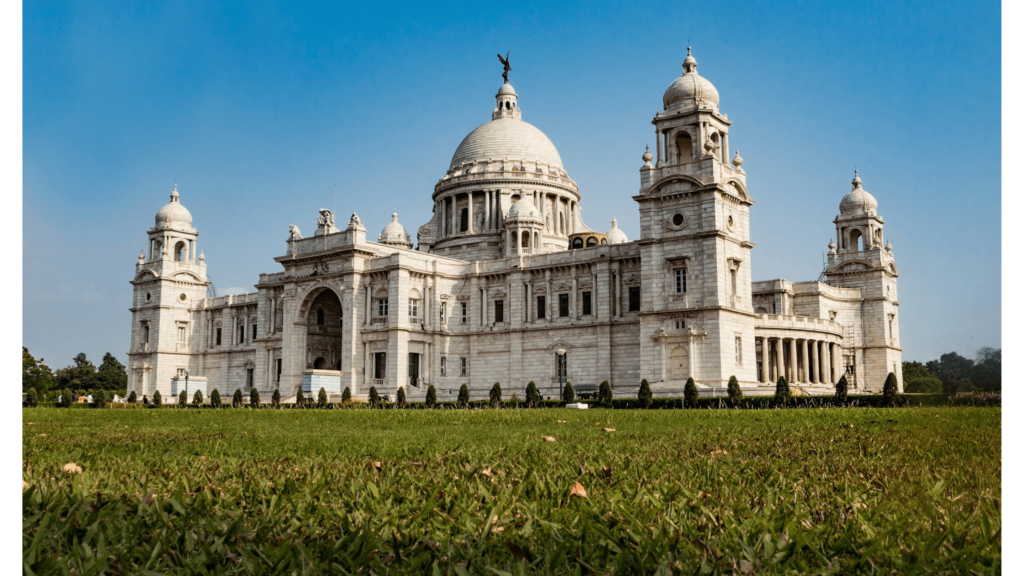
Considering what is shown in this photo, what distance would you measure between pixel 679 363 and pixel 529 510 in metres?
40.0

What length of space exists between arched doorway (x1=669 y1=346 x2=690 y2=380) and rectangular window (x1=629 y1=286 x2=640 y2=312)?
6.37m

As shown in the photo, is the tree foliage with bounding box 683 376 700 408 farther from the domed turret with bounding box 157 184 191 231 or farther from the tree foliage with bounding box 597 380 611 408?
the domed turret with bounding box 157 184 191 231

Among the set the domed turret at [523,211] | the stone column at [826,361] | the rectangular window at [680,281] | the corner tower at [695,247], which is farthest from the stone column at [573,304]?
the stone column at [826,361]

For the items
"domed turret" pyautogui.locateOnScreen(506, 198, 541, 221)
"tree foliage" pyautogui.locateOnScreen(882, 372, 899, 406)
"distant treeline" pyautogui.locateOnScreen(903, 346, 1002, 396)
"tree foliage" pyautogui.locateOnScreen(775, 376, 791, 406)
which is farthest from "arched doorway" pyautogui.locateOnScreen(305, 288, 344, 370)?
"distant treeline" pyautogui.locateOnScreen(903, 346, 1002, 396)

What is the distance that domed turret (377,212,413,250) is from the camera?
7262 centimetres

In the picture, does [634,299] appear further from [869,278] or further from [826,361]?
[869,278]

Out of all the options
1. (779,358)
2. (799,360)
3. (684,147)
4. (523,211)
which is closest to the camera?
(684,147)

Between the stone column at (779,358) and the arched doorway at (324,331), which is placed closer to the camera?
the stone column at (779,358)

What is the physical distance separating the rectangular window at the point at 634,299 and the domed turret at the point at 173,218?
39.0m

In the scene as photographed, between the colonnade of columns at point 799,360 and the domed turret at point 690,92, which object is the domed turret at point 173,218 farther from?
the colonnade of columns at point 799,360

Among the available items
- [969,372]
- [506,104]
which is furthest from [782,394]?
[506,104]

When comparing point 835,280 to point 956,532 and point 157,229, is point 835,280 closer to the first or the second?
point 157,229

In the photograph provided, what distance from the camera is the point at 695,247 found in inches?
1730

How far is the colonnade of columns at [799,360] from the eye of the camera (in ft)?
156
